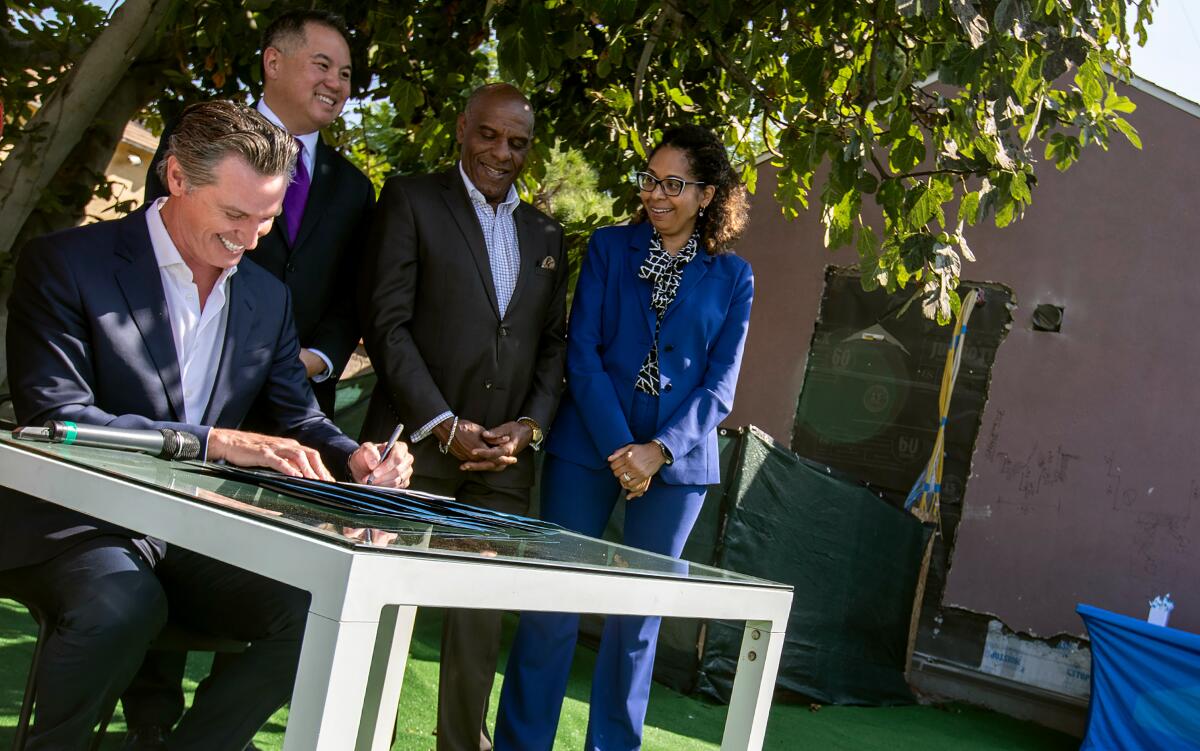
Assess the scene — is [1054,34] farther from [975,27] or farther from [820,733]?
[820,733]

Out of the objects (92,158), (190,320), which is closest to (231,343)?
(190,320)

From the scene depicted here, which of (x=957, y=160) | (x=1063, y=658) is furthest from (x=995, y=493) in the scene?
(x=957, y=160)

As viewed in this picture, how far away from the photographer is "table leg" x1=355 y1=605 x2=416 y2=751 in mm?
2230

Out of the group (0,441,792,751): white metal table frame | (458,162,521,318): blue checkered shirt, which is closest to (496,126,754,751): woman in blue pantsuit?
(458,162,521,318): blue checkered shirt

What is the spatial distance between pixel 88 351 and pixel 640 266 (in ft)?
5.71

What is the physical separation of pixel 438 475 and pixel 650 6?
6.43ft

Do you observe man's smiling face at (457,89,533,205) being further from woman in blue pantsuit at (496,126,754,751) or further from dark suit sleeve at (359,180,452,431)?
woman in blue pantsuit at (496,126,754,751)

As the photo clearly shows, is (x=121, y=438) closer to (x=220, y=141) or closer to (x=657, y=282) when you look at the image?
(x=220, y=141)

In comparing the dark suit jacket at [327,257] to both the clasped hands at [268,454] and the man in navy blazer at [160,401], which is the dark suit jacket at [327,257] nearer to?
the man in navy blazer at [160,401]

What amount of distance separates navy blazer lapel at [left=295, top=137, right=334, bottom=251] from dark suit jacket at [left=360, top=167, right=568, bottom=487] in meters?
0.16

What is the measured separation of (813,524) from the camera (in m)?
6.16

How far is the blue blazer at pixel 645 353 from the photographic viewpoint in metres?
3.33

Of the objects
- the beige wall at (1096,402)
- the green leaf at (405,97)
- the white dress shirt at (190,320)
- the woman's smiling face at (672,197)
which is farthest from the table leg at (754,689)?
the beige wall at (1096,402)

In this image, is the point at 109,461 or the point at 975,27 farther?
the point at 975,27
